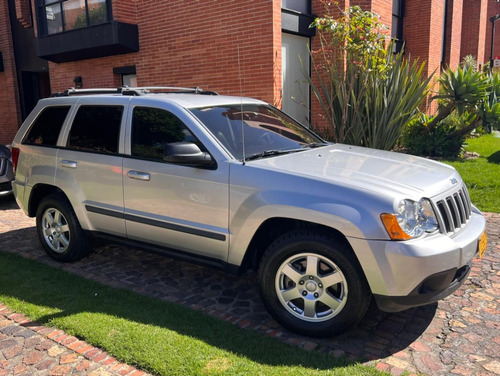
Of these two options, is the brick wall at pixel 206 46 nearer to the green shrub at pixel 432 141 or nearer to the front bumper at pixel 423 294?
the green shrub at pixel 432 141

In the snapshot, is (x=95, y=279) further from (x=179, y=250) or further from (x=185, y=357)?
(x=185, y=357)

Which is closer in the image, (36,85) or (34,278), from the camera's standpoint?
(34,278)

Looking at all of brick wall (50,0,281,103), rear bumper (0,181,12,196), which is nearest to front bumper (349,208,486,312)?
brick wall (50,0,281,103)

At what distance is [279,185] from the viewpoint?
3.42 meters

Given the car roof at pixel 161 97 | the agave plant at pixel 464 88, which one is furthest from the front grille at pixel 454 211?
the agave plant at pixel 464 88

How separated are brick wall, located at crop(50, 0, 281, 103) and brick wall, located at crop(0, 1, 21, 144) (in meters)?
4.97

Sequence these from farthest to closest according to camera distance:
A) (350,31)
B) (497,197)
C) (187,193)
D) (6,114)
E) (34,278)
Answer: (6,114) < (350,31) < (497,197) < (34,278) < (187,193)

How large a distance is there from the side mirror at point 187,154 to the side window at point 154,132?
0.92 feet

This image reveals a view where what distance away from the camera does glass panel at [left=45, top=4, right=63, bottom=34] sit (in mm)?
12781

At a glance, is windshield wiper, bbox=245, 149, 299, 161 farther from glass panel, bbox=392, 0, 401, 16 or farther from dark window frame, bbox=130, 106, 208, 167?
→ glass panel, bbox=392, 0, 401, 16

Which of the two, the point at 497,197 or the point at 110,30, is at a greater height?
the point at 110,30

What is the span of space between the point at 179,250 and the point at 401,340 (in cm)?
197

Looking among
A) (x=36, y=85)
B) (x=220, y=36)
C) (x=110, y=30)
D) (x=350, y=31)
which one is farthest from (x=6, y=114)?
(x=350, y=31)

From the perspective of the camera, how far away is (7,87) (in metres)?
16.2
